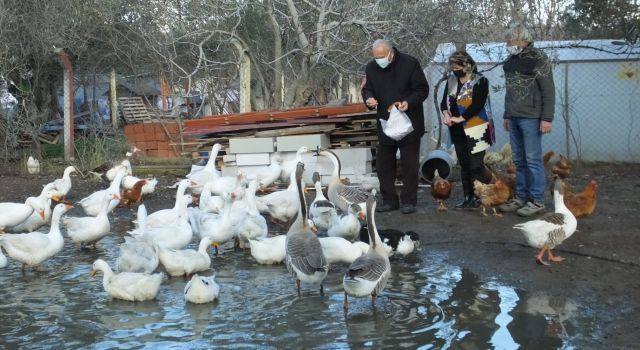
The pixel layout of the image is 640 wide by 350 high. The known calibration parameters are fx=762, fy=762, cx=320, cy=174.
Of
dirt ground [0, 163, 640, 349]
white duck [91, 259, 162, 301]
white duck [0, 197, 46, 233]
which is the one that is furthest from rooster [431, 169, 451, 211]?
white duck [0, 197, 46, 233]

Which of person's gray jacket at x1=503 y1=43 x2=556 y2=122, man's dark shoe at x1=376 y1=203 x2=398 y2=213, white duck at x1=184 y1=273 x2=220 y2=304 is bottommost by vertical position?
white duck at x1=184 y1=273 x2=220 y2=304

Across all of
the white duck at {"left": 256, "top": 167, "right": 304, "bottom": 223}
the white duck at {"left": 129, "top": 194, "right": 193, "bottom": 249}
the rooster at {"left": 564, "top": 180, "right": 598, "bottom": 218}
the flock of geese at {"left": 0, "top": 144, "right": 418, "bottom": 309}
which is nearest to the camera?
the flock of geese at {"left": 0, "top": 144, "right": 418, "bottom": 309}

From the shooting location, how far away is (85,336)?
18.9ft

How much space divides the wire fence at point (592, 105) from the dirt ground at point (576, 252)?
9.69 ft

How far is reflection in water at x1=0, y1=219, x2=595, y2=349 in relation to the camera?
5.54m

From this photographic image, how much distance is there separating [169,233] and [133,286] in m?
1.89

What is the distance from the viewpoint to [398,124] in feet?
A: 32.8

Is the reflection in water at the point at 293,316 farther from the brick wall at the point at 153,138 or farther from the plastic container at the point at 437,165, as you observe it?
the brick wall at the point at 153,138

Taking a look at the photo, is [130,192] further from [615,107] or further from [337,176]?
[615,107]

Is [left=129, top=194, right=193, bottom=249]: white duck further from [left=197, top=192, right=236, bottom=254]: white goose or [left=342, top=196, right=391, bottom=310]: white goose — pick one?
[left=342, top=196, right=391, bottom=310]: white goose

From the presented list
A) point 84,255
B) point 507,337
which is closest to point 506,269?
point 507,337

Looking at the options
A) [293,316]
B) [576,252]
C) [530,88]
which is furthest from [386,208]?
[293,316]

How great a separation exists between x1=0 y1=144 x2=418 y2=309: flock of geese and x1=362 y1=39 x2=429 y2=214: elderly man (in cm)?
74

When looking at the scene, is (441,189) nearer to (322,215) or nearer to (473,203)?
(473,203)
